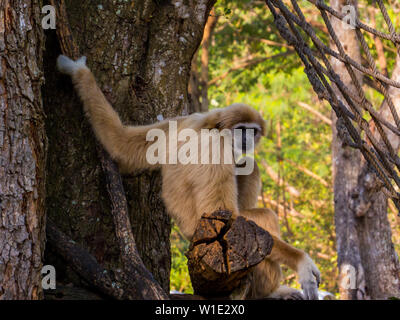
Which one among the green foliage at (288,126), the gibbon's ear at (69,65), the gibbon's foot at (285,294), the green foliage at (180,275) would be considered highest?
the green foliage at (288,126)

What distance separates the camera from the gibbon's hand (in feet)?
13.0

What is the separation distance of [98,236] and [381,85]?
229cm

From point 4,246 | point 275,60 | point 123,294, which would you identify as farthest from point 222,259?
point 275,60

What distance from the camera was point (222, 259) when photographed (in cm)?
308

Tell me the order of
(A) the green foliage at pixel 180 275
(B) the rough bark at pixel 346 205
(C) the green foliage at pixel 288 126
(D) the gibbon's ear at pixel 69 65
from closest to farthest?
(D) the gibbon's ear at pixel 69 65, (B) the rough bark at pixel 346 205, (A) the green foliage at pixel 180 275, (C) the green foliage at pixel 288 126

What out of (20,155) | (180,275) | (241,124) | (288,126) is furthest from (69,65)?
(288,126)

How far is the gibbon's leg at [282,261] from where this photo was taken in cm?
397

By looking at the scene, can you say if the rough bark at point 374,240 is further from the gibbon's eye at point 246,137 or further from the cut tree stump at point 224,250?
the cut tree stump at point 224,250

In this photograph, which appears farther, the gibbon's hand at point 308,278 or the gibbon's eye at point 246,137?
the gibbon's eye at point 246,137

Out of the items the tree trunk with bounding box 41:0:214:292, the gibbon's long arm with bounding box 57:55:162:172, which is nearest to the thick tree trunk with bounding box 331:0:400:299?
the tree trunk with bounding box 41:0:214:292

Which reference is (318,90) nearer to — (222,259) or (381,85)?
(381,85)

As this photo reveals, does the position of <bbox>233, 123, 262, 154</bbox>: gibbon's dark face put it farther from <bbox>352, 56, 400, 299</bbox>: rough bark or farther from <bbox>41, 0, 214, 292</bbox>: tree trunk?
<bbox>352, 56, 400, 299</bbox>: rough bark

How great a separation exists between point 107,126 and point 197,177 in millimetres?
823

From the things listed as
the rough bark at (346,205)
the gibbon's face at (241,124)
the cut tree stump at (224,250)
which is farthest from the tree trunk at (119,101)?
the rough bark at (346,205)
